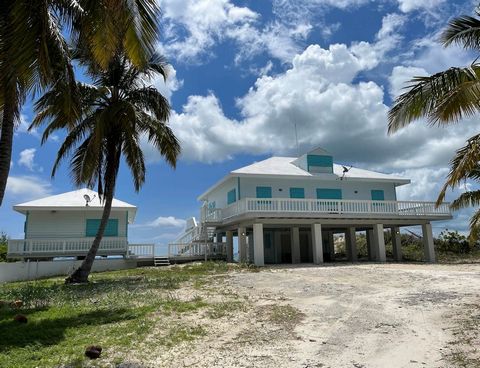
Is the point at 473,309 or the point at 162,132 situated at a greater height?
the point at 162,132

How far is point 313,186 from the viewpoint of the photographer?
2756cm

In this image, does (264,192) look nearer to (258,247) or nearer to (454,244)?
(258,247)

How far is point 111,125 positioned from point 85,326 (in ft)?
36.3

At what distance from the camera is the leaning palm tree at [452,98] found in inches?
314

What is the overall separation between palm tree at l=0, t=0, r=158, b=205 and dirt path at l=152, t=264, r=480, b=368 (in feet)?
18.0

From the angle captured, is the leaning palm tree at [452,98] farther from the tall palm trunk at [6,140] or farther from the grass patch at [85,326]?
the tall palm trunk at [6,140]

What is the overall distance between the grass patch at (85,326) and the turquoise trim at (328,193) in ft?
53.7

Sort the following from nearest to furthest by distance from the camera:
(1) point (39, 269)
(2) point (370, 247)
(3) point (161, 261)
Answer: (1) point (39, 269)
(3) point (161, 261)
(2) point (370, 247)

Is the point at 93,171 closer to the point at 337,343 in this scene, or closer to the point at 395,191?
the point at 337,343

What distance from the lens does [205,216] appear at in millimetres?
27578

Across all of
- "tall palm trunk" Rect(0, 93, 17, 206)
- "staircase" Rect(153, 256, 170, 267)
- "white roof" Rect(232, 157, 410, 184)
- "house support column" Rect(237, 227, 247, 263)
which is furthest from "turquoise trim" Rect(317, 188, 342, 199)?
"tall palm trunk" Rect(0, 93, 17, 206)

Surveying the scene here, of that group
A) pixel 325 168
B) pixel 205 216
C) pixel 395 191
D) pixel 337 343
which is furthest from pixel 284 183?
pixel 337 343

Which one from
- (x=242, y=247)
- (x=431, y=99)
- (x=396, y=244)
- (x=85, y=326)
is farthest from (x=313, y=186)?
(x=85, y=326)

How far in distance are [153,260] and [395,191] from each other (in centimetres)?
1636
